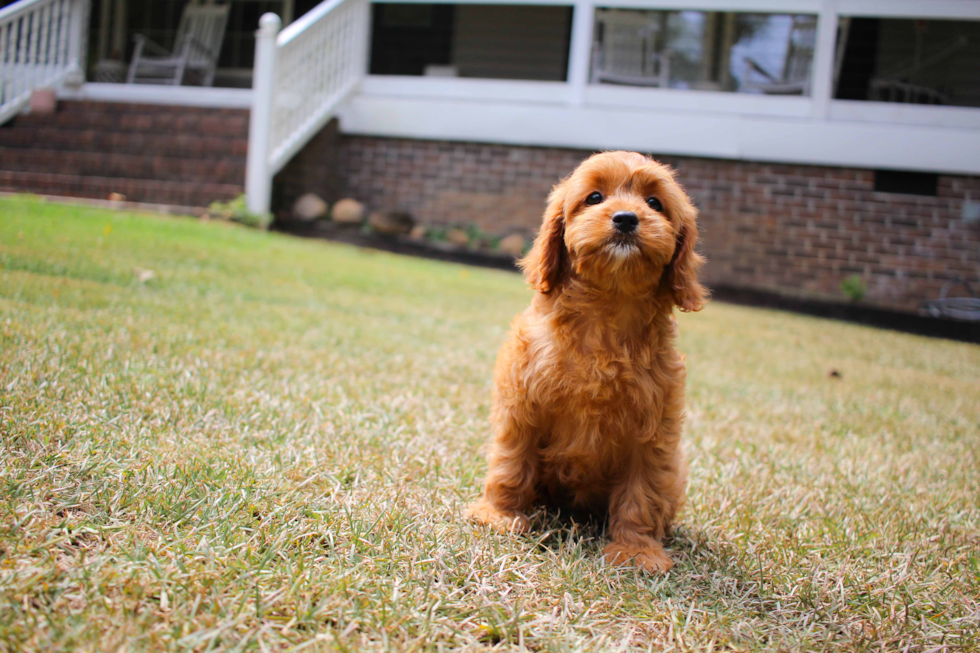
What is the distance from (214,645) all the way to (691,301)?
5.55 ft

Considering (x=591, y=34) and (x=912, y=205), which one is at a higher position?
(x=591, y=34)

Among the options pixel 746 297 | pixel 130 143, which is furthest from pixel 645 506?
pixel 130 143

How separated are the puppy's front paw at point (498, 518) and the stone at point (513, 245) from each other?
9.17 m

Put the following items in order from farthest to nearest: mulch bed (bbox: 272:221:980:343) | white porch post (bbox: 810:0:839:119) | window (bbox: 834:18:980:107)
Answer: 1. window (bbox: 834:18:980:107)
2. white porch post (bbox: 810:0:839:119)
3. mulch bed (bbox: 272:221:980:343)

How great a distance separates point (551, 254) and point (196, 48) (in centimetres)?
1695

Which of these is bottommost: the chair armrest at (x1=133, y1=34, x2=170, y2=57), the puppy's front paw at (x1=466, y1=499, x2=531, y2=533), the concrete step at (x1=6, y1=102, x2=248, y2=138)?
the puppy's front paw at (x1=466, y1=499, x2=531, y2=533)

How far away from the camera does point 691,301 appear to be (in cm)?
235

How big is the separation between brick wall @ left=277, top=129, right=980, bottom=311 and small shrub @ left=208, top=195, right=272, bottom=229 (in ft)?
4.11

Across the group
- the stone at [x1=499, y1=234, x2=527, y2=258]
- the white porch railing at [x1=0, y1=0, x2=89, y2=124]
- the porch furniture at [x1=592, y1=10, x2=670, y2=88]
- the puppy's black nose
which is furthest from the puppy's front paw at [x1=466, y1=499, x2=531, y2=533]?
the white porch railing at [x1=0, y1=0, x2=89, y2=124]

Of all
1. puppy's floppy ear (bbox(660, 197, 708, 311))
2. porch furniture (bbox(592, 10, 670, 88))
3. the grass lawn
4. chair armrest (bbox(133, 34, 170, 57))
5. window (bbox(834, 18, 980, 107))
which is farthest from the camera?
chair armrest (bbox(133, 34, 170, 57))

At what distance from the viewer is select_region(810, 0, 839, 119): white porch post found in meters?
11.0

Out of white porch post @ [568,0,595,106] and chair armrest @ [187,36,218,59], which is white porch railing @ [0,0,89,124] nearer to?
chair armrest @ [187,36,218,59]

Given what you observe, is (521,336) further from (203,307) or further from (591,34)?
(591,34)

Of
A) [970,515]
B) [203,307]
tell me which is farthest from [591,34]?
[970,515]
